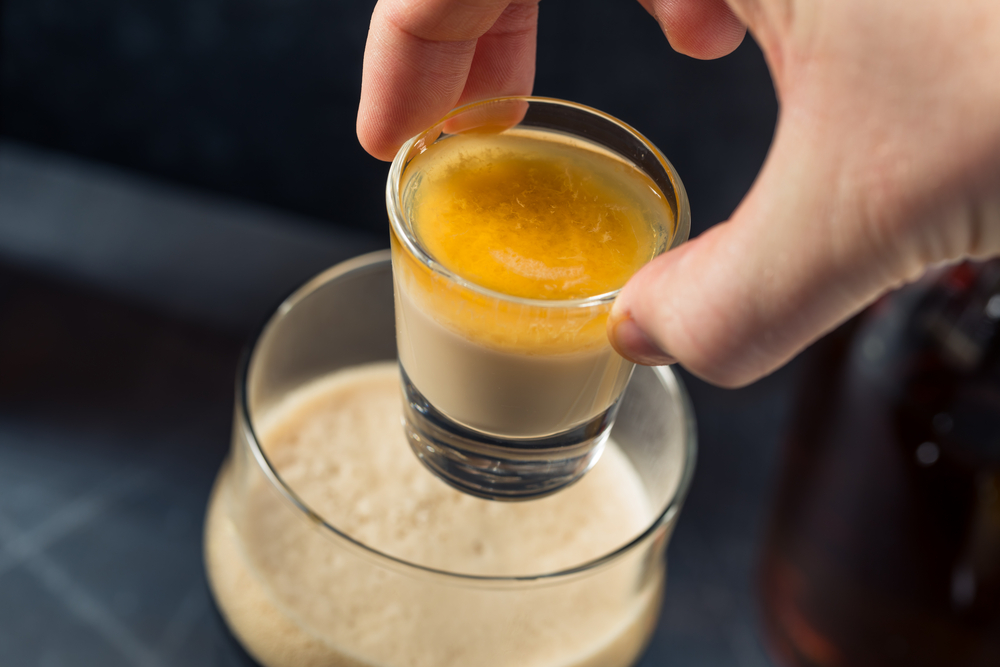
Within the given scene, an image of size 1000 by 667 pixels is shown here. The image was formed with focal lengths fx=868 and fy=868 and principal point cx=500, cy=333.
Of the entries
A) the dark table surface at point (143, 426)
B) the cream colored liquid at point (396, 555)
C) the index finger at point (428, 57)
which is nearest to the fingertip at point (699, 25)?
the index finger at point (428, 57)

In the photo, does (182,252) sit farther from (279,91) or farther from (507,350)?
(507,350)

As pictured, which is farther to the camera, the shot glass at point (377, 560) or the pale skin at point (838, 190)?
the shot glass at point (377, 560)

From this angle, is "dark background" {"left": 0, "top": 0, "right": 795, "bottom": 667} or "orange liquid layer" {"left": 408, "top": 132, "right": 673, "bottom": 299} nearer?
"orange liquid layer" {"left": 408, "top": 132, "right": 673, "bottom": 299}

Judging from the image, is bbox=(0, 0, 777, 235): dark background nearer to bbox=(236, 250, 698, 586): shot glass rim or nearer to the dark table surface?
the dark table surface

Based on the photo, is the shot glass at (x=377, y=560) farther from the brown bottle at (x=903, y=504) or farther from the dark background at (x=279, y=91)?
the dark background at (x=279, y=91)

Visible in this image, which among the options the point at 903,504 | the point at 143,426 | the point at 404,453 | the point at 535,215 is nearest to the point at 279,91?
the point at 143,426

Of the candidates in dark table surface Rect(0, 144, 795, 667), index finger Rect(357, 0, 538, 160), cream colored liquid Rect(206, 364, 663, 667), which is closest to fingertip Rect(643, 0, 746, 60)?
index finger Rect(357, 0, 538, 160)

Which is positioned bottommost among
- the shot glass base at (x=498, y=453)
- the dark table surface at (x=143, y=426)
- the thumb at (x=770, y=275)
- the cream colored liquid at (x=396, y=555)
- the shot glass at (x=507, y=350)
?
the dark table surface at (x=143, y=426)

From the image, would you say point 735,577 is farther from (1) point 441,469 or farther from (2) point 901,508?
(1) point 441,469
